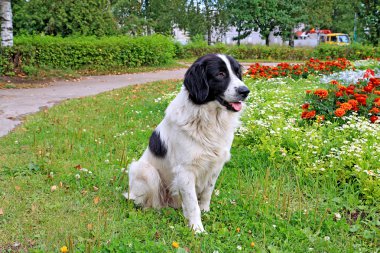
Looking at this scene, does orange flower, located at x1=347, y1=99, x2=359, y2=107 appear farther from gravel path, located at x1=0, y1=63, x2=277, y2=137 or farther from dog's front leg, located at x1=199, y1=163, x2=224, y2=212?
gravel path, located at x1=0, y1=63, x2=277, y2=137

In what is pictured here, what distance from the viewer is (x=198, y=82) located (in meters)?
3.00

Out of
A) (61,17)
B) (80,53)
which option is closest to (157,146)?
(80,53)

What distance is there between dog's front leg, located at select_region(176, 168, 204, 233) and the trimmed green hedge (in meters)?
11.4

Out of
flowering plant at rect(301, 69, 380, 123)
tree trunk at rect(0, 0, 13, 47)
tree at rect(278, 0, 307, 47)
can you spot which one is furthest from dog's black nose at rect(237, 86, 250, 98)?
tree at rect(278, 0, 307, 47)

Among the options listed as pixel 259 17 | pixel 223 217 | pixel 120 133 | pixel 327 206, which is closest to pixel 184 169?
pixel 223 217

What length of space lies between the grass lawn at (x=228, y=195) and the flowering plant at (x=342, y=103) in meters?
0.22

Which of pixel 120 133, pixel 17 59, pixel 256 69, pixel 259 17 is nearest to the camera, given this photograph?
pixel 120 133

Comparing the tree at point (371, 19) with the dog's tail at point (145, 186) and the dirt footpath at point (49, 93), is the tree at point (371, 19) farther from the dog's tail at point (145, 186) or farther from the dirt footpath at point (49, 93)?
the dog's tail at point (145, 186)

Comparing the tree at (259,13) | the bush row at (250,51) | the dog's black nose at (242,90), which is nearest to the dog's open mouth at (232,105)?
the dog's black nose at (242,90)

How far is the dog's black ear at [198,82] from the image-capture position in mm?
3002

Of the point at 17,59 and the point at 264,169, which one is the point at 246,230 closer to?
the point at 264,169

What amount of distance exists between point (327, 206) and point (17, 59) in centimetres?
1239

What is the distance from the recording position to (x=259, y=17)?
1355 inches

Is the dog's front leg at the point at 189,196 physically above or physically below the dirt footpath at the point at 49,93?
below
